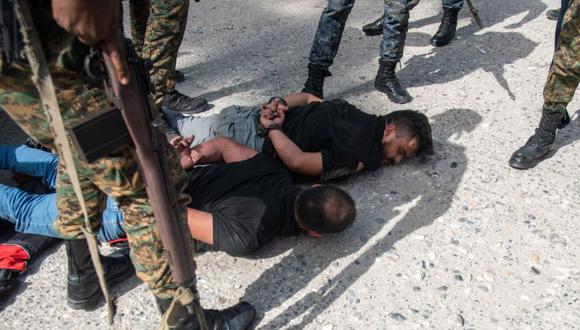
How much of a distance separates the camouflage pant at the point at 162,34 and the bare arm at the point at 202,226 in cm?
94

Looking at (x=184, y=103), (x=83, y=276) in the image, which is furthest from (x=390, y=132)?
(x=83, y=276)

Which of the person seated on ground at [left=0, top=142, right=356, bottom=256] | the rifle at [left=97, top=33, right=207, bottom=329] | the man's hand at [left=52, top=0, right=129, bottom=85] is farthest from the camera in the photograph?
the person seated on ground at [left=0, top=142, right=356, bottom=256]

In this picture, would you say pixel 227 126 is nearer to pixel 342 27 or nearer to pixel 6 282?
pixel 342 27

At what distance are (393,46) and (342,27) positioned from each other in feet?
1.22

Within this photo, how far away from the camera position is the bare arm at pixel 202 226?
6.89 feet

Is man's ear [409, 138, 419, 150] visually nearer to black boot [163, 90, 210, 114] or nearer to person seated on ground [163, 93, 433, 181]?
person seated on ground [163, 93, 433, 181]

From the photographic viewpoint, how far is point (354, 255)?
2279 mm

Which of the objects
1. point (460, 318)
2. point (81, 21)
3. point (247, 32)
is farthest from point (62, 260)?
point (247, 32)

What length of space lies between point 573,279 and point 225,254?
1.46 meters

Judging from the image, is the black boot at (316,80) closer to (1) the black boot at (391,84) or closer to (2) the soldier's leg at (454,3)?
(1) the black boot at (391,84)

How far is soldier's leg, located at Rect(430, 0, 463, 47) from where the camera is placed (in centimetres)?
430

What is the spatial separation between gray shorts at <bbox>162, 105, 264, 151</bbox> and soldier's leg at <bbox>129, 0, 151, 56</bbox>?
0.61 metres

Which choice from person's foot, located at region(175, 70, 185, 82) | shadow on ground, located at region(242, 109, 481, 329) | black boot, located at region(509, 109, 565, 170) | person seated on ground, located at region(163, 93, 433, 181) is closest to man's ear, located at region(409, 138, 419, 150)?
person seated on ground, located at region(163, 93, 433, 181)

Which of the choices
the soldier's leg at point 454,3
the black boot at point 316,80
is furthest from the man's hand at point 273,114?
the soldier's leg at point 454,3
